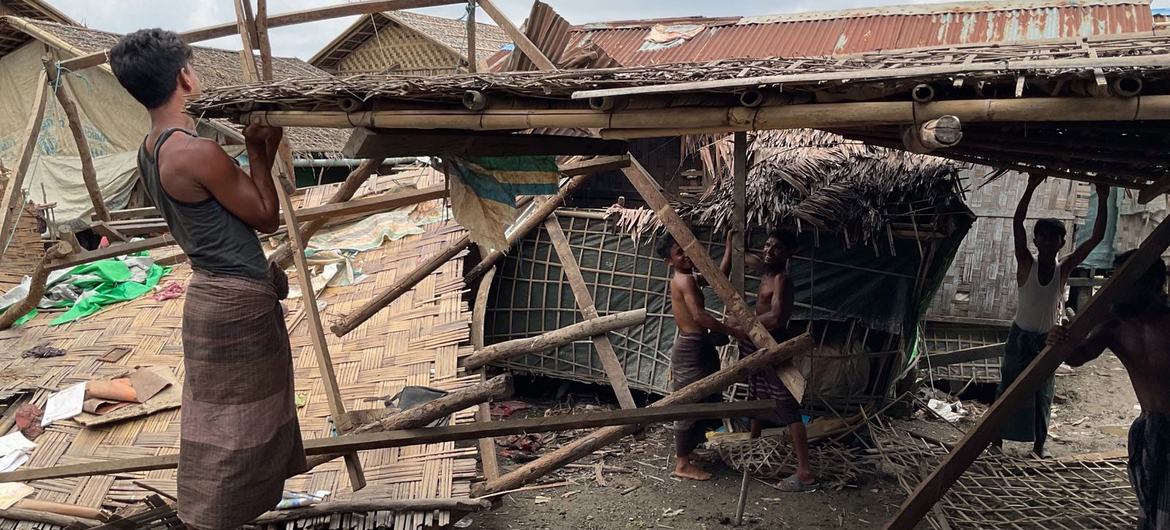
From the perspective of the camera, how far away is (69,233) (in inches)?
256

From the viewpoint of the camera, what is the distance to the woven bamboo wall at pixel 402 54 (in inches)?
726

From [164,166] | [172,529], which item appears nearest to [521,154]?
[164,166]

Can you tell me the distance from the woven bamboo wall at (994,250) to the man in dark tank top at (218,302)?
23.6 ft

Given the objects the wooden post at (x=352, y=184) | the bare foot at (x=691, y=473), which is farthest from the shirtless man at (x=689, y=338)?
the wooden post at (x=352, y=184)

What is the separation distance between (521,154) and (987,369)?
629 centimetres

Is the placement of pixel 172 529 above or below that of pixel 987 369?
below

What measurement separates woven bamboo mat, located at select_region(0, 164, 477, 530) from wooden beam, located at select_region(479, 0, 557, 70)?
2441 millimetres

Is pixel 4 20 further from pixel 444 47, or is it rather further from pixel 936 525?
pixel 936 525

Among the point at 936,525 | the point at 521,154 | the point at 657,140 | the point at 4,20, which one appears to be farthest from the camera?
the point at 4,20

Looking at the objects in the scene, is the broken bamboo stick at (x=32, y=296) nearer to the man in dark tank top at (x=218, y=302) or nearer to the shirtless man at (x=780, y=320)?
the man in dark tank top at (x=218, y=302)

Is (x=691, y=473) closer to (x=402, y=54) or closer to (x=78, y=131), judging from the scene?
(x=78, y=131)

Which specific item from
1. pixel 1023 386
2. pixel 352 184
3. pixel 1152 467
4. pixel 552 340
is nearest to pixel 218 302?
→ pixel 352 184

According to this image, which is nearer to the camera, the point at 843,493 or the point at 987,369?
the point at 843,493

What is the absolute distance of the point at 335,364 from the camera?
6.72 metres
